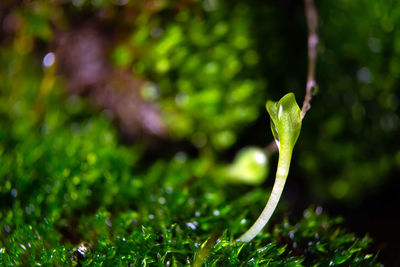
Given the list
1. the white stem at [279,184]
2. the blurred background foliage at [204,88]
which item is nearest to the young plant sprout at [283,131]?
the white stem at [279,184]

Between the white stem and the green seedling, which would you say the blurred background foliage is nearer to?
the green seedling

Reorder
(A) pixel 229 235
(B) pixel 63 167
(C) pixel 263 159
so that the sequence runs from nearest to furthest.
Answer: (A) pixel 229 235, (B) pixel 63 167, (C) pixel 263 159

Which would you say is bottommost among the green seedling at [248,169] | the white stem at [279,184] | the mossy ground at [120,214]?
the green seedling at [248,169]

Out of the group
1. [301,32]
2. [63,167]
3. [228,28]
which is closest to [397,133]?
[301,32]

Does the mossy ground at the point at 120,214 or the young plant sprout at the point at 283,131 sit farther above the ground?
the young plant sprout at the point at 283,131

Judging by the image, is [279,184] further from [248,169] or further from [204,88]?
[204,88]

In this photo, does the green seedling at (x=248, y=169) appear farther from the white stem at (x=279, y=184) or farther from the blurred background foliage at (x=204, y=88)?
the white stem at (x=279, y=184)

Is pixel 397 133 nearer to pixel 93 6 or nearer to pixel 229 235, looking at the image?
pixel 229 235

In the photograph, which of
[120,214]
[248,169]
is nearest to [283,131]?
[120,214]

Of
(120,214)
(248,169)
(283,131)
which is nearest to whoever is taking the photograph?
(283,131)
